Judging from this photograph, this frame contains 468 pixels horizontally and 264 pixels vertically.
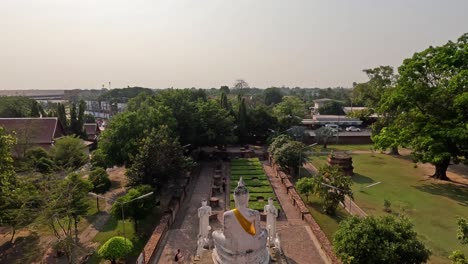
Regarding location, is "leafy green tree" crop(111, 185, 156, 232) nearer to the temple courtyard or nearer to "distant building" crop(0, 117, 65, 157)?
the temple courtyard

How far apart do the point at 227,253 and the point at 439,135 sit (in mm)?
22145

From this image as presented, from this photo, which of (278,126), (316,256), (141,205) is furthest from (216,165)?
(316,256)

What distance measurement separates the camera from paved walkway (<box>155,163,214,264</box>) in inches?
647

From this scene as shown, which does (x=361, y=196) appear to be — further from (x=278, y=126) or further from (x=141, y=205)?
(x=278, y=126)

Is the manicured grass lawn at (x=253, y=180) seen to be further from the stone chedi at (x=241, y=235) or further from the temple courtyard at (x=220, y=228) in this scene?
the stone chedi at (x=241, y=235)

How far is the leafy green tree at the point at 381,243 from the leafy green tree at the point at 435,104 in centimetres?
1424

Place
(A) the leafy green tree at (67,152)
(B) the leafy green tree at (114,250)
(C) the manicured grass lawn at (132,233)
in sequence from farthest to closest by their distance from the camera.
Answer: (A) the leafy green tree at (67,152) → (C) the manicured grass lawn at (132,233) → (B) the leafy green tree at (114,250)

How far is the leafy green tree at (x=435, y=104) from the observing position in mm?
25125

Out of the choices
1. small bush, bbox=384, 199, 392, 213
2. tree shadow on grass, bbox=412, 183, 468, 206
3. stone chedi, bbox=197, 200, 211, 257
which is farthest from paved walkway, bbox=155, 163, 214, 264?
tree shadow on grass, bbox=412, 183, 468, 206

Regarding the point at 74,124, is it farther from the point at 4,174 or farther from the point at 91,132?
the point at 4,174

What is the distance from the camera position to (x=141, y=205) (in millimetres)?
18500

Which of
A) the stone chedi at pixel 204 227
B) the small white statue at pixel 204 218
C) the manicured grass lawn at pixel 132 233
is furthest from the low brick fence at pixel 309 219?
the manicured grass lawn at pixel 132 233

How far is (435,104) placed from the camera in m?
26.9

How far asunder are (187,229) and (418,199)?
53.6 feet
